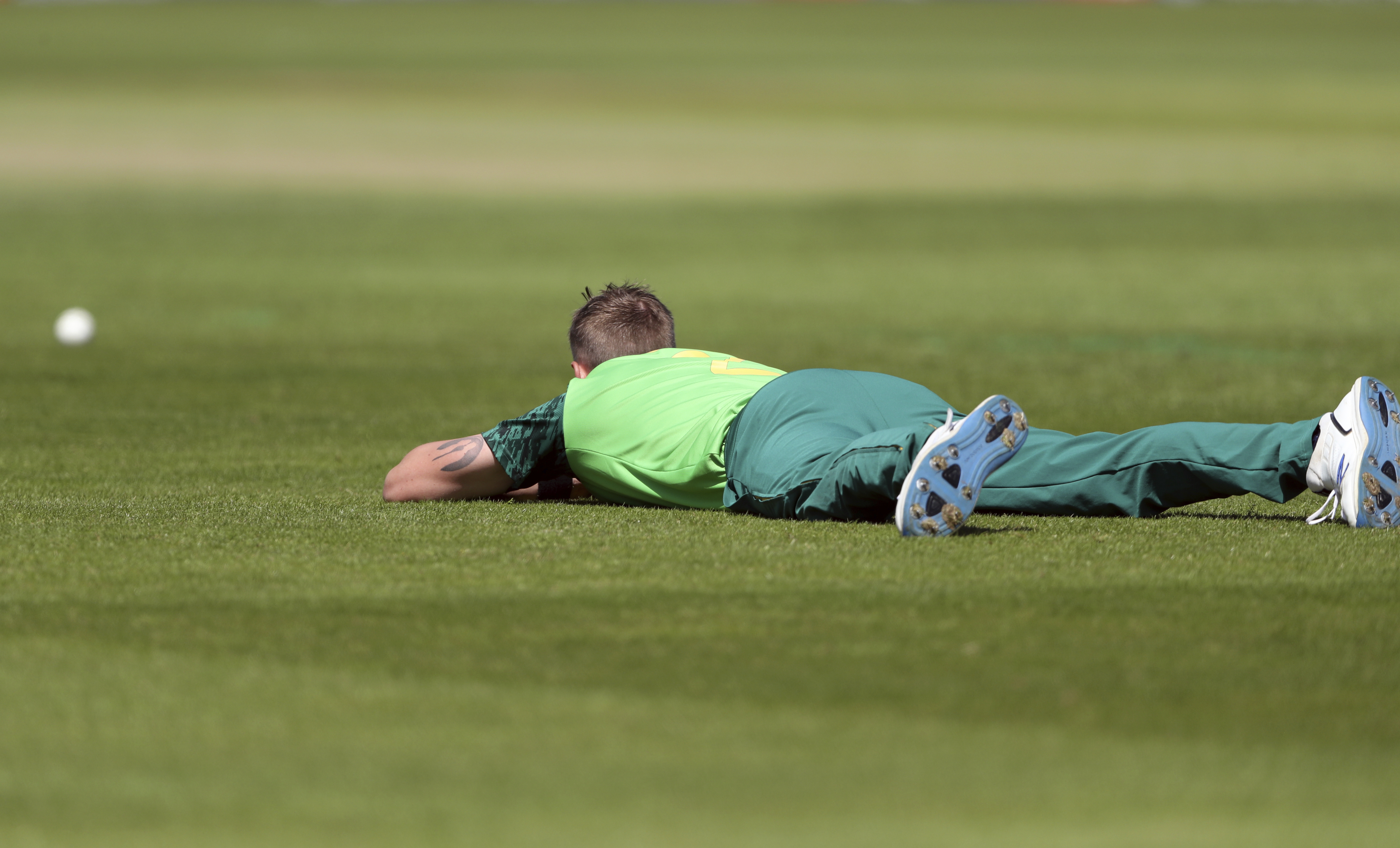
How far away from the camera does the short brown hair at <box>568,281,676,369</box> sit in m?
7.96

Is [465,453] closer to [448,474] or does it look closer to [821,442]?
[448,474]

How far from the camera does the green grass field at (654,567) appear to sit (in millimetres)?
4176

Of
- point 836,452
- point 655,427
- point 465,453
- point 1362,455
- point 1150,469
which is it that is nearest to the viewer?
point 1362,455

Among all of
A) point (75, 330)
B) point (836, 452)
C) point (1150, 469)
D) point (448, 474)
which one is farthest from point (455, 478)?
point (75, 330)

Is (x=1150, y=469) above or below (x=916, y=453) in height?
below

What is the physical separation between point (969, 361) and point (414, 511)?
8.52 metres

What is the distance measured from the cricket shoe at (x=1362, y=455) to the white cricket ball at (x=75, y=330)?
499 inches

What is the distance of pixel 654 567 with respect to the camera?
6457 millimetres

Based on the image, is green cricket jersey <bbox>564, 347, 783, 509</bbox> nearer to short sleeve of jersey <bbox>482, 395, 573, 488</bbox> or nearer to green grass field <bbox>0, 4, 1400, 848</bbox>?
short sleeve of jersey <bbox>482, 395, 573, 488</bbox>

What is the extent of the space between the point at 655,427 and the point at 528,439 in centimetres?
54

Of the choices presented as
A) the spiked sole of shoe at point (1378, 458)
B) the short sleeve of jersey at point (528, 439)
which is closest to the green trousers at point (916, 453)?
the spiked sole of shoe at point (1378, 458)

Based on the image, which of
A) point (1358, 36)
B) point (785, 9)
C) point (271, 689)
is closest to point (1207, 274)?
point (271, 689)

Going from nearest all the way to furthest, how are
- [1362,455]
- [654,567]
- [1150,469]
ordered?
[654,567] → [1362,455] → [1150,469]

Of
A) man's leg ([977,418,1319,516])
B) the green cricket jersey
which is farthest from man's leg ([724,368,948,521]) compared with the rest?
man's leg ([977,418,1319,516])
